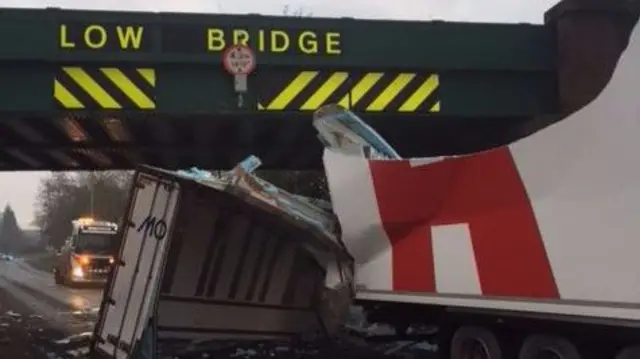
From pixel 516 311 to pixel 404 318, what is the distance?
2.40 meters

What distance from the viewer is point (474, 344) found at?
25.5ft


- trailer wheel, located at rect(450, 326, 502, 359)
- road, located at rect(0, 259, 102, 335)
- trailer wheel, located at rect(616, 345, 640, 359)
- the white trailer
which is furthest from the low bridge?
road, located at rect(0, 259, 102, 335)

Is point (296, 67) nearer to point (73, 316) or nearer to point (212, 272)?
point (212, 272)

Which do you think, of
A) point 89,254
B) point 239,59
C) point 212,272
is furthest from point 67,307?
point 239,59

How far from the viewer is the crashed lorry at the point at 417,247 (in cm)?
572

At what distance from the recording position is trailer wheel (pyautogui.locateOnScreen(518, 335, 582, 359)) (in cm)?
644

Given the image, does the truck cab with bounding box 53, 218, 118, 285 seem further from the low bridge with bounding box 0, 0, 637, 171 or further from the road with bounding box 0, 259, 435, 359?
the low bridge with bounding box 0, 0, 637, 171

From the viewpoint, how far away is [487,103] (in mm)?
9859

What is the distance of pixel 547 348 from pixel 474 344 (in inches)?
44.8

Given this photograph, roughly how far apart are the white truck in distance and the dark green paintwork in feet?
4.27

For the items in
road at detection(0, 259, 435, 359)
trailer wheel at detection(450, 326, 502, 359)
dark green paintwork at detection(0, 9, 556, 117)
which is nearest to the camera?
trailer wheel at detection(450, 326, 502, 359)

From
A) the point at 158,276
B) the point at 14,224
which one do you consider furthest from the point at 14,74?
the point at 14,224

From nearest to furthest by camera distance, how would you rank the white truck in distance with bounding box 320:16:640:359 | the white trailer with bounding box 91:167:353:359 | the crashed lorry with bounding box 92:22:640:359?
the white truck in distance with bounding box 320:16:640:359 < the crashed lorry with bounding box 92:22:640:359 < the white trailer with bounding box 91:167:353:359

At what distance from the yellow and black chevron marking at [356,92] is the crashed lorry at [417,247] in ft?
2.37
